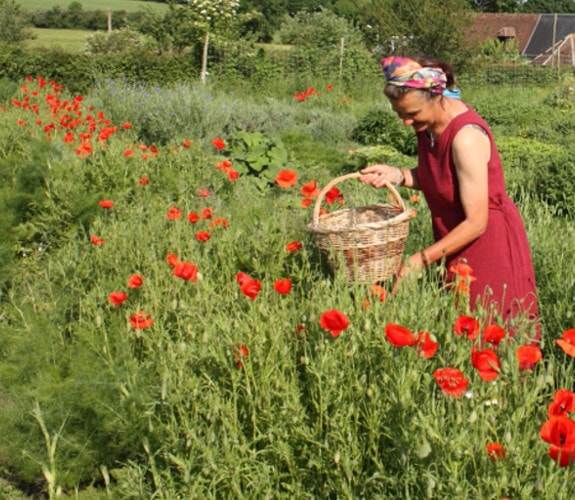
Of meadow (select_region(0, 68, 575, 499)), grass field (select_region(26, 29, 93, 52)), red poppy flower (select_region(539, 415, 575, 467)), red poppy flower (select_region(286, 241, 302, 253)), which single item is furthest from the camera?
grass field (select_region(26, 29, 93, 52))

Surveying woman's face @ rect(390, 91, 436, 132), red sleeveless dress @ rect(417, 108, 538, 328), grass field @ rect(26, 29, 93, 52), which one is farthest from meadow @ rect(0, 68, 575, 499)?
grass field @ rect(26, 29, 93, 52)

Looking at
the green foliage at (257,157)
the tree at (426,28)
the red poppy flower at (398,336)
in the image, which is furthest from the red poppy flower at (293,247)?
the tree at (426,28)

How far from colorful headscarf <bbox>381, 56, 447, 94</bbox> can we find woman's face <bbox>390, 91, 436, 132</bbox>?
0.04 m

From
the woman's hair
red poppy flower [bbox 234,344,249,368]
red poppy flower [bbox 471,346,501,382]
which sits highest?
the woman's hair

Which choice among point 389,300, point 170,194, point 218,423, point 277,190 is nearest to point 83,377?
point 218,423

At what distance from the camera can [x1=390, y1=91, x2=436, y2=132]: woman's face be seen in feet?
8.73

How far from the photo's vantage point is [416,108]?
269cm

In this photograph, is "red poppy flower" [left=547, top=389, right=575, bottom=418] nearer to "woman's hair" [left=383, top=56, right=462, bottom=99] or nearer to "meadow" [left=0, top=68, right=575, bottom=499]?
"meadow" [left=0, top=68, right=575, bottom=499]

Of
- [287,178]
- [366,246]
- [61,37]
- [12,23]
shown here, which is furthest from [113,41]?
[366,246]

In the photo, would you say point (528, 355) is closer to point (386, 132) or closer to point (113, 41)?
point (386, 132)

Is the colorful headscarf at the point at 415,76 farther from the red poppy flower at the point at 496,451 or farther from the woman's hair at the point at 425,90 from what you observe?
the red poppy flower at the point at 496,451

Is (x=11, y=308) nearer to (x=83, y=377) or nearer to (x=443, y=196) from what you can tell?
(x=83, y=377)

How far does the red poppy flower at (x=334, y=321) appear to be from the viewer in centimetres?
191

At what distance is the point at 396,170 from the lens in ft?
10.3
